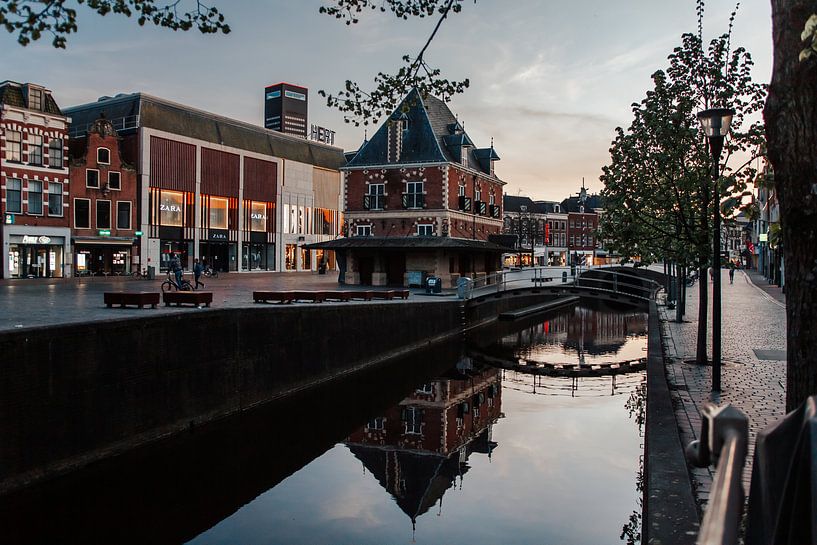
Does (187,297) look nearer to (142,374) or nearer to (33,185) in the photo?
(142,374)

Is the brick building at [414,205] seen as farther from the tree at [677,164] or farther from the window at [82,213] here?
the tree at [677,164]

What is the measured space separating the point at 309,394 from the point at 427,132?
28.0 meters

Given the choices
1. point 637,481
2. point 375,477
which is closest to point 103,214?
point 375,477

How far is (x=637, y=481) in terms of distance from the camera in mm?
12617

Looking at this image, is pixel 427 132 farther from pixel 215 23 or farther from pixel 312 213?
pixel 215 23

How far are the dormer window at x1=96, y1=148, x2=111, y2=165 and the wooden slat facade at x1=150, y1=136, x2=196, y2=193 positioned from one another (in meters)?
4.67

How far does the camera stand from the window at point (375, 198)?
1752 inches

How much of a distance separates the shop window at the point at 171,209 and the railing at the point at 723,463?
56138 millimetres

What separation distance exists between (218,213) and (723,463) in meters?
61.0

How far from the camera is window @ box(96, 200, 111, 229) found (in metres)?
47.5

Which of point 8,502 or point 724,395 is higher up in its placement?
point 724,395

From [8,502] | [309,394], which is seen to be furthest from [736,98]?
[8,502]

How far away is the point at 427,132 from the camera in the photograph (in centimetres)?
4422

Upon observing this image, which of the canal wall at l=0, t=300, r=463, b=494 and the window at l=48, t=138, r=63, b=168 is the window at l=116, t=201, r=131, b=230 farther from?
the canal wall at l=0, t=300, r=463, b=494
